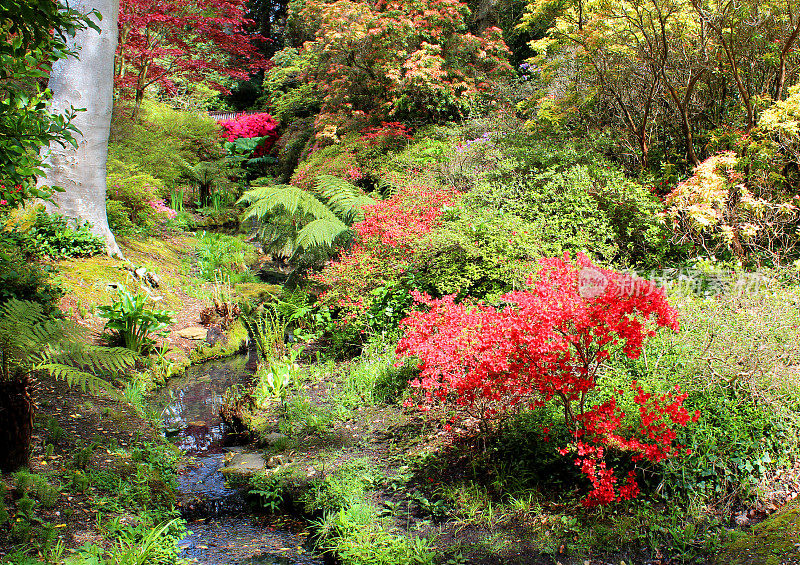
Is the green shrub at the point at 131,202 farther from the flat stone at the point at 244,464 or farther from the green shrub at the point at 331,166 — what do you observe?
the flat stone at the point at 244,464

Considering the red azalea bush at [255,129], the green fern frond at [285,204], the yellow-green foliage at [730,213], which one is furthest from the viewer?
the red azalea bush at [255,129]

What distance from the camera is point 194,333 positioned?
6781mm

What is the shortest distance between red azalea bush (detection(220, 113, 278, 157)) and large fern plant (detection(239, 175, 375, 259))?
8875 millimetres

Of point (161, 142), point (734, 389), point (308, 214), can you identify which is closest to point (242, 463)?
point (734, 389)

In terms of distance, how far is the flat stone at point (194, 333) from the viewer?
21.9ft

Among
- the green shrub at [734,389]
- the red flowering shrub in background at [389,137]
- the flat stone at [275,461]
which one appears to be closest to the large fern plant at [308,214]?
the red flowering shrub in background at [389,137]

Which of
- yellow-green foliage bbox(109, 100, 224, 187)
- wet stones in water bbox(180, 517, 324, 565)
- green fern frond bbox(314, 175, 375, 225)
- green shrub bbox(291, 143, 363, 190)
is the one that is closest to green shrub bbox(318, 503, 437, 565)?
wet stones in water bbox(180, 517, 324, 565)

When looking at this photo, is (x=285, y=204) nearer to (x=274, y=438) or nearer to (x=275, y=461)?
(x=274, y=438)

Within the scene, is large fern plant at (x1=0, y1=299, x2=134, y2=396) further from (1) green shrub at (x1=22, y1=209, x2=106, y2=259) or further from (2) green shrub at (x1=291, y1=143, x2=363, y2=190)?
(2) green shrub at (x1=291, y1=143, x2=363, y2=190)

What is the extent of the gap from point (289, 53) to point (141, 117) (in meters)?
7.47

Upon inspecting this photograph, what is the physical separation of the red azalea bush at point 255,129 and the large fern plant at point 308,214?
887 cm

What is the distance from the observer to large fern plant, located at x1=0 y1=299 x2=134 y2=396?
3049 millimetres

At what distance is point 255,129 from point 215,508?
1468cm

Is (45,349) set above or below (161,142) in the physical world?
below
